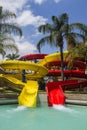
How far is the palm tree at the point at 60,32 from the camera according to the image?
33.9m

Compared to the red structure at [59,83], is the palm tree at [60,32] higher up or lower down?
higher up

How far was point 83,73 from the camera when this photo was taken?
36312 millimetres

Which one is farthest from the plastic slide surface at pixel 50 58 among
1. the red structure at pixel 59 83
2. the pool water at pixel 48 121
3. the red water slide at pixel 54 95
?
the pool water at pixel 48 121

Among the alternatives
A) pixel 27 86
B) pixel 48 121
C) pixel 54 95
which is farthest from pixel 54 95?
pixel 48 121

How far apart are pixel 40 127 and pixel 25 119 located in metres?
2.25

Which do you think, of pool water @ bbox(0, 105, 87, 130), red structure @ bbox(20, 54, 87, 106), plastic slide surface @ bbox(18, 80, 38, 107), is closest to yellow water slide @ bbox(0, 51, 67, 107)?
plastic slide surface @ bbox(18, 80, 38, 107)

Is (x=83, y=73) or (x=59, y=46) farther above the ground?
(x=59, y=46)

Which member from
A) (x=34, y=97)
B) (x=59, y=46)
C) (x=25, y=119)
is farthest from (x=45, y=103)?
(x=59, y=46)

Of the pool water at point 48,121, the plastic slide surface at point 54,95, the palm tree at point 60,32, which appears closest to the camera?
the pool water at point 48,121

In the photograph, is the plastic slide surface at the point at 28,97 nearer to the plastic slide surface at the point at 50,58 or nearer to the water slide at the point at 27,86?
the water slide at the point at 27,86

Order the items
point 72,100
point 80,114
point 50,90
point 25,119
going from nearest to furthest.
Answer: point 25,119 → point 80,114 → point 72,100 → point 50,90

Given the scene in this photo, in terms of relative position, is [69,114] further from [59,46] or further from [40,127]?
[59,46]

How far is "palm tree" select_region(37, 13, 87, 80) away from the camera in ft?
111

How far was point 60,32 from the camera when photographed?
3444 cm
